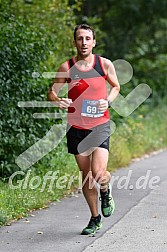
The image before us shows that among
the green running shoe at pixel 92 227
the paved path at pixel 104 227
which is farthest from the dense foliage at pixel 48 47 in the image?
the green running shoe at pixel 92 227

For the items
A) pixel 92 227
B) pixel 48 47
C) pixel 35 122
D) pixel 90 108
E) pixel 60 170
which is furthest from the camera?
pixel 60 170

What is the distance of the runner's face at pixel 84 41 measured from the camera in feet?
25.7

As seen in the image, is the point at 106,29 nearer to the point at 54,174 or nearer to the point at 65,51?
the point at 65,51

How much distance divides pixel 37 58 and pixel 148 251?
4.80m

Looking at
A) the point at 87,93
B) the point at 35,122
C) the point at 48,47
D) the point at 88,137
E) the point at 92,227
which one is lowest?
the point at 35,122

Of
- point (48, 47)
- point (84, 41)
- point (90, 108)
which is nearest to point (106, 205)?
point (90, 108)

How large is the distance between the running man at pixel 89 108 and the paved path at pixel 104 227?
14.6 inches

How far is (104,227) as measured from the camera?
27.8 ft

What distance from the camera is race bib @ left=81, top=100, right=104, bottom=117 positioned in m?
7.80

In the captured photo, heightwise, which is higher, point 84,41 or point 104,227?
point 84,41

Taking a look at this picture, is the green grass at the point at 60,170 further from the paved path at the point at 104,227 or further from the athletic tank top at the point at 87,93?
the athletic tank top at the point at 87,93

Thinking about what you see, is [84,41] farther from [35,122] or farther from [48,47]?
[35,122]

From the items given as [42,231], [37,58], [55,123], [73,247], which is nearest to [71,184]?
[55,123]

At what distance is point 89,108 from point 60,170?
4.23m
